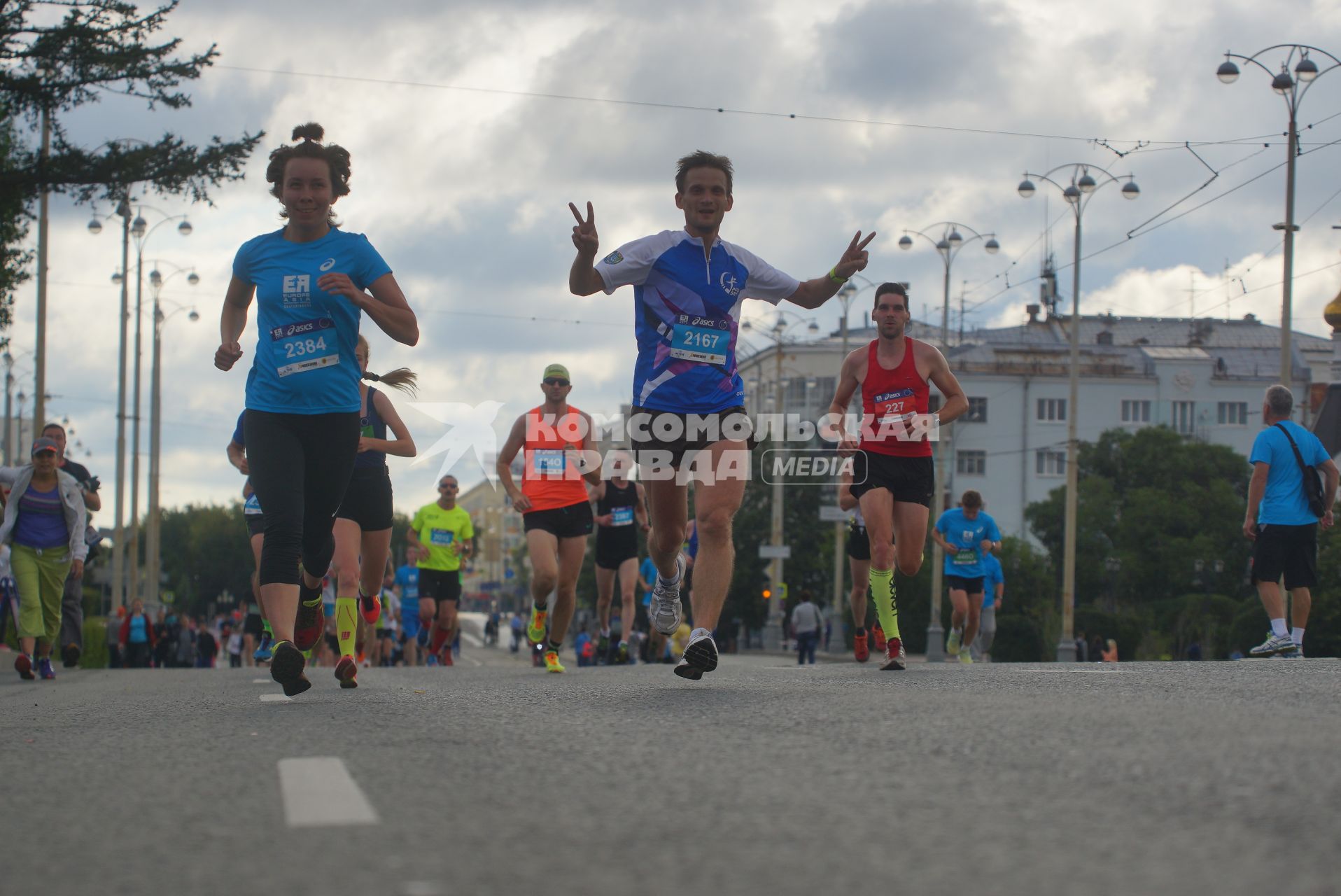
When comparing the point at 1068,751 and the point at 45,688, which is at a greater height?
the point at 1068,751

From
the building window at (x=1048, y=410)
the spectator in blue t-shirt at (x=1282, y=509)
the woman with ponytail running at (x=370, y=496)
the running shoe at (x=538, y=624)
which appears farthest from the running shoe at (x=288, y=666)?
the building window at (x=1048, y=410)

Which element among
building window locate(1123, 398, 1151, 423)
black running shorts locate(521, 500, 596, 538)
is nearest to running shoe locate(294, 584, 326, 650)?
black running shorts locate(521, 500, 596, 538)

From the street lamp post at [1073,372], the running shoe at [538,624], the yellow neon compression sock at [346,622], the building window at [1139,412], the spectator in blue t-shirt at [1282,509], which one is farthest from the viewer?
the building window at [1139,412]

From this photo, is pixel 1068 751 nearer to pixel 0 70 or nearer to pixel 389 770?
pixel 389 770

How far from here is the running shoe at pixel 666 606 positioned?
891cm

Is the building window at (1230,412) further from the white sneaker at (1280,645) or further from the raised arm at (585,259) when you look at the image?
the raised arm at (585,259)

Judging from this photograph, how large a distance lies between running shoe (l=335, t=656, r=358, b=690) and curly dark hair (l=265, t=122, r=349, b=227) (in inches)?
90.8

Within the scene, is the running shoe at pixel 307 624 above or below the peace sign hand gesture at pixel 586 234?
below

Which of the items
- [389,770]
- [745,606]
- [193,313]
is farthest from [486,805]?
[745,606]

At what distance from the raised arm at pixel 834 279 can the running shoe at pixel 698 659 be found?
69.0 inches

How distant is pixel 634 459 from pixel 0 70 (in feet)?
51.4

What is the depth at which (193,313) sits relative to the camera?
189 feet

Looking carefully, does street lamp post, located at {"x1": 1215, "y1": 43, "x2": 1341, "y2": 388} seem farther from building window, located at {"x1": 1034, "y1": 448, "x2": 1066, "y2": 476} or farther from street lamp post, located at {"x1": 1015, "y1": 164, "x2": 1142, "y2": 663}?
building window, located at {"x1": 1034, "y1": 448, "x2": 1066, "y2": 476}

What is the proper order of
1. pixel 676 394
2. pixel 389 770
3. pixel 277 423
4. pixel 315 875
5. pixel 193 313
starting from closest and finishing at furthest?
pixel 315 875 → pixel 389 770 → pixel 277 423 → pixel 676 394 → pixel 193 313
